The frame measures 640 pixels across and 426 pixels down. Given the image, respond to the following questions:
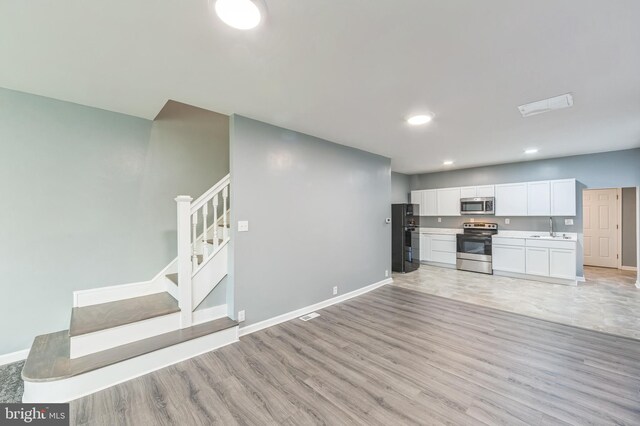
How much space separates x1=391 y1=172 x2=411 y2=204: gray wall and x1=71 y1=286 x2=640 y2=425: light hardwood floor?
432 centimetres

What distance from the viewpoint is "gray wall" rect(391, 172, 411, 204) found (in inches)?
279

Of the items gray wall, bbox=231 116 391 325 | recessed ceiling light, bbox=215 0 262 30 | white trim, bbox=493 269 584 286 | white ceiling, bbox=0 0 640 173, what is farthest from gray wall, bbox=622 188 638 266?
recessed ceiling light, bbox=215 0 262 30

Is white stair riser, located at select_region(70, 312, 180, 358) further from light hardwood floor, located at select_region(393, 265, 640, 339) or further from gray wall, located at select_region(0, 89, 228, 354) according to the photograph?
light hardwood floor, located at select_region(393, 265, 640, 339)

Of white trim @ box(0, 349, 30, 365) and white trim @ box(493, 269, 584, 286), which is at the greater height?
white trim @ box(0, 349, 30, 365)

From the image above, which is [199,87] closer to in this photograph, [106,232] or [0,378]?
[106,232]

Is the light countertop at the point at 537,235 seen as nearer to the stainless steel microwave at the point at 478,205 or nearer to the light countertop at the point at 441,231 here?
the stainless steel microwave at the point at 478,205

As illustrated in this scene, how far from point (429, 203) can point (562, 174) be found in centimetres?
273

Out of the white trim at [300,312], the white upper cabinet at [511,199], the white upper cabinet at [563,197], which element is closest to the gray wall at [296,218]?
the white trim at [300,312]

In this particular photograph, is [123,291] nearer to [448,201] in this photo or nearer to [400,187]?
[400,187]

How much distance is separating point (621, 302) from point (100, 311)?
279 inches

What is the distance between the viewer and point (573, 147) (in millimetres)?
4562

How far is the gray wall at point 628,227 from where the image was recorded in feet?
20.0

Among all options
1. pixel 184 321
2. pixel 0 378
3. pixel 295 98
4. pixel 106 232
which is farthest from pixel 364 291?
pixel 0 378

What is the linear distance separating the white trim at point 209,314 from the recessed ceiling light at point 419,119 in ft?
10.5
